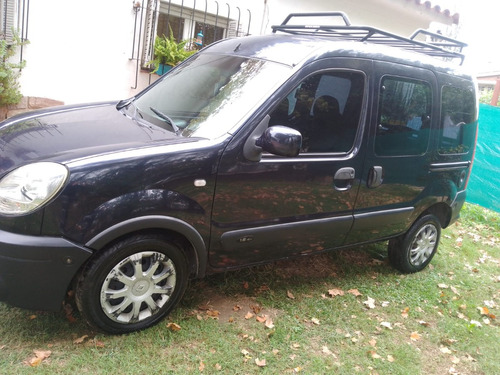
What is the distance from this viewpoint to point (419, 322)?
12.8 ft

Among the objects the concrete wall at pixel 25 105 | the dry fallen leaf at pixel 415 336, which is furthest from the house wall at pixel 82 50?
the dry fallen leaf at pixel 415 336

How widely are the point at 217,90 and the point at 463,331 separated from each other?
2.86 m

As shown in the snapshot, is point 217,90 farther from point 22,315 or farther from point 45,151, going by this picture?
point 22,315

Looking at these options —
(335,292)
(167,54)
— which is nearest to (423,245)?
(335,292)

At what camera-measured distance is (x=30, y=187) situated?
8.19 feet

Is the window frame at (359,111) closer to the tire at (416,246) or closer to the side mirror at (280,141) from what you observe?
the side mirror at (280,141)

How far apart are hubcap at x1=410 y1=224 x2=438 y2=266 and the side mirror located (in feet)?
7.52

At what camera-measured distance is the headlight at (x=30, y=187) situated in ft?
8.11

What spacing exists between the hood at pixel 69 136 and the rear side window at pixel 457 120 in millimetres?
2648

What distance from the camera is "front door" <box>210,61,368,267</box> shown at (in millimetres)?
3080

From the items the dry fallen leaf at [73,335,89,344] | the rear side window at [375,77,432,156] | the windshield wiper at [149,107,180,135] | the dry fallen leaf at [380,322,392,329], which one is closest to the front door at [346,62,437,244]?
the rear side window at [375,77,432,156]

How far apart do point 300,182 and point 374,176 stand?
0.80m

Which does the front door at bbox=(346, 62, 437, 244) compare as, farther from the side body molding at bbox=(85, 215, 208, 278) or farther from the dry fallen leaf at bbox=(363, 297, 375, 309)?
the side body molding at bbox=(85, 215, 208, 278)

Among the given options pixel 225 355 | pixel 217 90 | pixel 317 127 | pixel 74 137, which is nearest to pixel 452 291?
pixel 317 127
